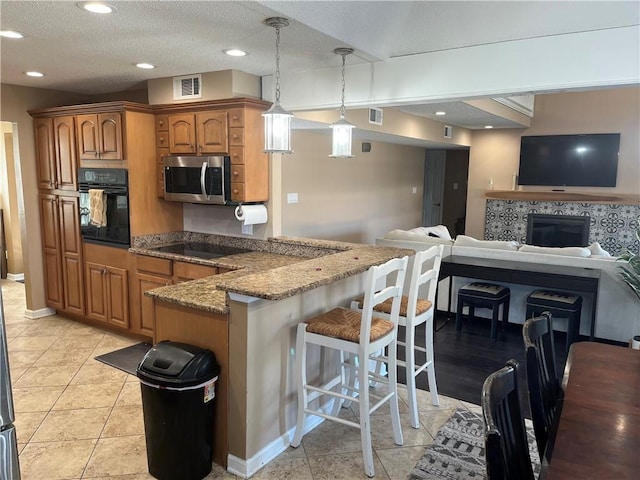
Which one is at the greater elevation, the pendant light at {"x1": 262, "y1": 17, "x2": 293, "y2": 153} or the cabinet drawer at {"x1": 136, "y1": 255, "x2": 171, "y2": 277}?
the pendant light at {"x1": 262, "y1": 17, "x2": 293, "y2": 153}

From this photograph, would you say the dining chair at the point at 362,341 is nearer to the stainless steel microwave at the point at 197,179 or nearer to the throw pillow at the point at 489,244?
the stainless steel microwave at the point at 197,179

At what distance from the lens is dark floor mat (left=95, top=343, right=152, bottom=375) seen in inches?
151

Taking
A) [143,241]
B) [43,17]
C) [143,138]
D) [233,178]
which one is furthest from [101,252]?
[43,17]

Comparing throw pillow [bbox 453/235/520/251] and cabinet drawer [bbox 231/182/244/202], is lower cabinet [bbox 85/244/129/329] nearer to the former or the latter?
cabinet drawer [bbox 231/182/244/202]

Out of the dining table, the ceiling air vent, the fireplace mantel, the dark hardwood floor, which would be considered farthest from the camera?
the fireplace mantel

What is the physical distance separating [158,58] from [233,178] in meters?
1.04

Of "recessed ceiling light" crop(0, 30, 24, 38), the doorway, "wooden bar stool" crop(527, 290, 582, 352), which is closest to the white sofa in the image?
"wooden bar stool" crop(527, 290, 582, 352)

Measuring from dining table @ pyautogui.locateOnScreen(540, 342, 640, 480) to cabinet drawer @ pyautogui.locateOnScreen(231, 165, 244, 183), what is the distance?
2.66m

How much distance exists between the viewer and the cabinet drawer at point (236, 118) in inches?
149

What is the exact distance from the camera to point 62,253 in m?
4.86

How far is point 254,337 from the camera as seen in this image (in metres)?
2.41

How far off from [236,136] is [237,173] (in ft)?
0.97

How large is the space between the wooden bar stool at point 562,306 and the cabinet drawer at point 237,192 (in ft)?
9.18

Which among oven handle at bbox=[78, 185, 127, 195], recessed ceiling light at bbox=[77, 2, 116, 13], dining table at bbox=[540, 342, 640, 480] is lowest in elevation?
dining table at bbox=[540, 342, 640, 480]
